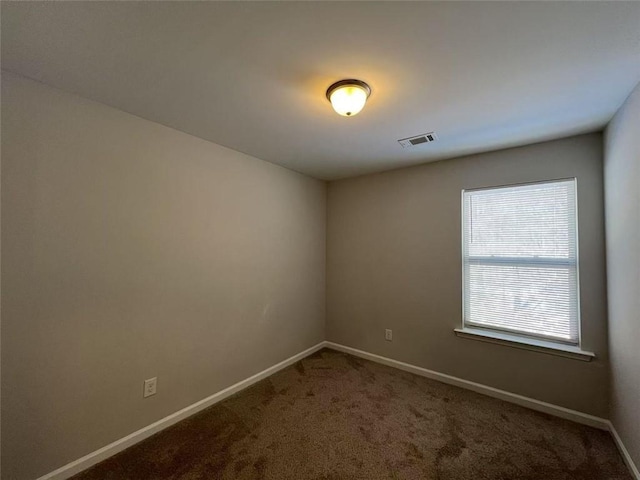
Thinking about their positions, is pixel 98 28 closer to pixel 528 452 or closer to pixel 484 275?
pixel 484 275

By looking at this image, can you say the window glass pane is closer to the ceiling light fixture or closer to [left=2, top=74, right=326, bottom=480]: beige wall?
the ceiling light fixture

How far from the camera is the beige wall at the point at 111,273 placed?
1.50 meters

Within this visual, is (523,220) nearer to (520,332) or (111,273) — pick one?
(520,332)

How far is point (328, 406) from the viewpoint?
2.36 meters

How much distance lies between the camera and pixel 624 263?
5.76 feet

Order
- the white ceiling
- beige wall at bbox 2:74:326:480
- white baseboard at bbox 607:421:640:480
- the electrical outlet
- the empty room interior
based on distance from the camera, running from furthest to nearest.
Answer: the electrical outlet, white baseboard at bbox 607:421:640:480, beige wall at bbox 2:74:326:480, the empty room interior, the white ceiling

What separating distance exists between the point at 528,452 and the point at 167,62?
332 centimetres

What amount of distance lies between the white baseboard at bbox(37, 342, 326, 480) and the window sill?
82.6 inches

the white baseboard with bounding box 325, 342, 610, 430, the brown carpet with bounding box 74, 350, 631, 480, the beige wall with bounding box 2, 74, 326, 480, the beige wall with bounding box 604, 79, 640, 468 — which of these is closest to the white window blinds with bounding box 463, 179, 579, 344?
the beige wall with bounding box 604, 79, 640, 468

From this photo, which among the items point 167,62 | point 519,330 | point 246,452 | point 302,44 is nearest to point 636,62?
point 302,44

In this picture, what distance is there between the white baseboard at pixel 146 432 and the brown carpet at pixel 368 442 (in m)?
0.05

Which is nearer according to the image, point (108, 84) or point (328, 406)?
point (108, 84)

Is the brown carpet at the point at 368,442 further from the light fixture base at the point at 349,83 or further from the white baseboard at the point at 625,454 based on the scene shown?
the light fixture base at the point at 349,83

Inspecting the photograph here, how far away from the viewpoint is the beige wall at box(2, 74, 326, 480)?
1.50 meters
